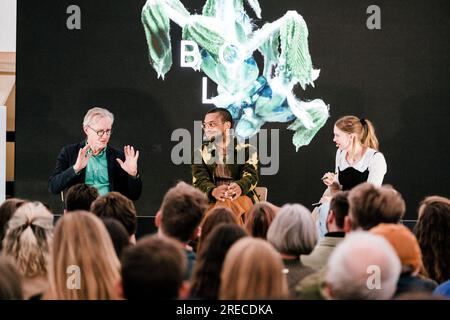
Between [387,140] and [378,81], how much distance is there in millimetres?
528

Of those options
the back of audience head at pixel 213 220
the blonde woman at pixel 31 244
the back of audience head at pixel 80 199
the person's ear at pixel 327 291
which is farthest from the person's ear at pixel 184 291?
the back of audience head at pixel 80 199

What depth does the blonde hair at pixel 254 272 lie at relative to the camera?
87.3 inches

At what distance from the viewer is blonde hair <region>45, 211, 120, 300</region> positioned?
2.50 meters

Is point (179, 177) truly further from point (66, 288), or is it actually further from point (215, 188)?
point (66, 288)

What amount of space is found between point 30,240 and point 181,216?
628 millimetres

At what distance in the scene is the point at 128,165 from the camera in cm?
558

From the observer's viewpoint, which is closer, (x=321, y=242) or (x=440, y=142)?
(x=321, y=242)

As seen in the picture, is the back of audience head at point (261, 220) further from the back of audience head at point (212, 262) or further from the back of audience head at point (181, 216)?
the back of audience head at point (212, 262)

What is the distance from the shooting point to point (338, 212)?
3.65 meters

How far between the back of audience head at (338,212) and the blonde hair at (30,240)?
132cm

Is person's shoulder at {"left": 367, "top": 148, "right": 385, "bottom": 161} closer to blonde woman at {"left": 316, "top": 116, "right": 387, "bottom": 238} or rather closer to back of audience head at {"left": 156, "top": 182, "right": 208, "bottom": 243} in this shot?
blonde woman at {"left": 316, "top": 116, "right": 387, "bottom": 238}
